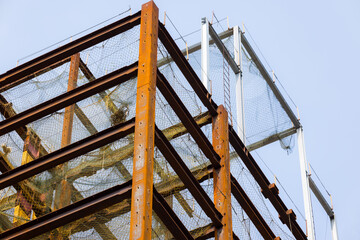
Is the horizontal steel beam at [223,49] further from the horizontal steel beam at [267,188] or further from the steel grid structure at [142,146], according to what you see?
the steel grid structure at [142,146]

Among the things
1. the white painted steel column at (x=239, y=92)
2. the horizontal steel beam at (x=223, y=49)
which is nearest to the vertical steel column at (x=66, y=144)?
the horizontal steel beam at (x=223, y=49)

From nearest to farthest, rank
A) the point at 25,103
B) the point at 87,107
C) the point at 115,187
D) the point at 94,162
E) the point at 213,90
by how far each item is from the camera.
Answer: the point at 115,187 < the point at 94,162 < the point at 87,107 < the point at 25,103 < the point at 213,90

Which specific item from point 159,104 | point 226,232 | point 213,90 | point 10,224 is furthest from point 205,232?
point 213,90

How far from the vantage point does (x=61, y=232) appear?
94.3 feet

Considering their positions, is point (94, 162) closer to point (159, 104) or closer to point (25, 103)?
point (159, 104)

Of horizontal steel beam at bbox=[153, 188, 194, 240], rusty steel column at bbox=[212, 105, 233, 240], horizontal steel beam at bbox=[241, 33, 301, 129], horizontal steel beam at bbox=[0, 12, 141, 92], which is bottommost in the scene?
horizontal steel beam at bbox=[153, 188, 194, 240]

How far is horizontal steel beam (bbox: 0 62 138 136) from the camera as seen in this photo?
101 feet

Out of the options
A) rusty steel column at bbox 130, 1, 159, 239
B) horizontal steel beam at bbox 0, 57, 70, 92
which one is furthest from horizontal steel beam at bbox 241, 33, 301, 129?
rusty steel column at bbox 130, 1, 159, 239

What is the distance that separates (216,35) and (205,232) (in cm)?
1140

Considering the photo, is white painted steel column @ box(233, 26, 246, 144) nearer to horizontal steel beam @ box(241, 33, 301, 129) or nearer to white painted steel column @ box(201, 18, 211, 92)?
horizontal steel beam @ box(241, 33, 301, 129)

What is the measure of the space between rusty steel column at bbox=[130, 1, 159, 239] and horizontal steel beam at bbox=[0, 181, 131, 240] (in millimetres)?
626

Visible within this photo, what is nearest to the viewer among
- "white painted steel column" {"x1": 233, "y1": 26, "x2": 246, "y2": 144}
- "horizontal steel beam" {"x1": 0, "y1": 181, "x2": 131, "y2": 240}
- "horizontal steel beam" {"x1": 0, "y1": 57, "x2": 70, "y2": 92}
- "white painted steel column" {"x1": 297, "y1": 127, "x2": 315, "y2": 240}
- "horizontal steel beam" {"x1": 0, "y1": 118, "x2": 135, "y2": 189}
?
"horizontal steel beam" {"x1": 0, "y1": 181, "x2": 131, "y2": 240}

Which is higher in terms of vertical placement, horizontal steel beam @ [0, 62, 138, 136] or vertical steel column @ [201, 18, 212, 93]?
vertical steel column @ [201, 18, 212, 93]

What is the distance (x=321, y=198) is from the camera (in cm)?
4741
